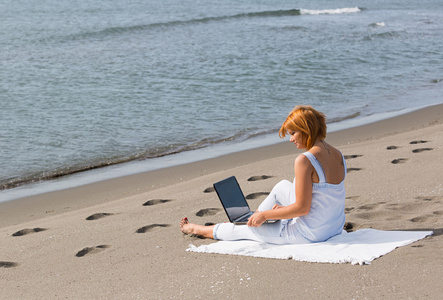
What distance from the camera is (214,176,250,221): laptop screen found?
4.78 metres

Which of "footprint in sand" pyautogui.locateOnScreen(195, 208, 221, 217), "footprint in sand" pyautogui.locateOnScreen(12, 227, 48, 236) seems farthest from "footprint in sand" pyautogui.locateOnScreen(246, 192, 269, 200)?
"footprint in sand" pyautogui.locateOnScreen(12, 227, 48, 236)

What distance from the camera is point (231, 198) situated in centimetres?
487

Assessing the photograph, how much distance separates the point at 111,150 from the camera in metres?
9.34

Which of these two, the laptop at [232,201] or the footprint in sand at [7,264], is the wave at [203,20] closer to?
the footprint in sand at [7,264]

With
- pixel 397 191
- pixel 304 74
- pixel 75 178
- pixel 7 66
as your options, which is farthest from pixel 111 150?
pixel 7 66

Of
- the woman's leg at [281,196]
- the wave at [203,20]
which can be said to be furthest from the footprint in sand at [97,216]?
the wave at [203,20]

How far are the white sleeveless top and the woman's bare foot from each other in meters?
0.79

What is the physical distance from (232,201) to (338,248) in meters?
1.06

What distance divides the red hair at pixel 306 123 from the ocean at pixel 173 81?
4.54 meters

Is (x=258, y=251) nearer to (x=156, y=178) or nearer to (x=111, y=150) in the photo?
(x=156, y=178)

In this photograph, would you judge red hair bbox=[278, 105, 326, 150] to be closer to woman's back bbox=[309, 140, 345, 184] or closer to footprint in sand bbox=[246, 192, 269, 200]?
woman's back bbox=[309, 140, 345, 184]

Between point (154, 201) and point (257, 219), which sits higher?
point (257, 219)

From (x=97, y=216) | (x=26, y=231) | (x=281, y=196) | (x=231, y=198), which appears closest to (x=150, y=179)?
(x=97, y=216)

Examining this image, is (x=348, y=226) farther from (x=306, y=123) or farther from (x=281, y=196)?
(x=306, y=123)
